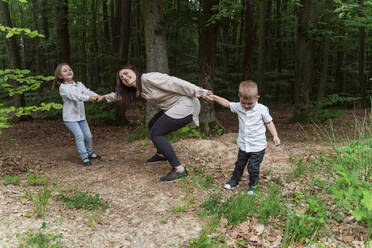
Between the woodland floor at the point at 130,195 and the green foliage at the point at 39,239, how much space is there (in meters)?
0.07

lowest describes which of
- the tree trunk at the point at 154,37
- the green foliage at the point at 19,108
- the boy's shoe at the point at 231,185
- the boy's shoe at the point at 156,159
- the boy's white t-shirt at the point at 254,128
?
the boy's shoe at the point at 156,159

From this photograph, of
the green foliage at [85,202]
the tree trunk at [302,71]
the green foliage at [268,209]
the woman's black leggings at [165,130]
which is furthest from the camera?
the tree trunk at [302,71]

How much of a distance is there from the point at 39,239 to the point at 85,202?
945 millimetres

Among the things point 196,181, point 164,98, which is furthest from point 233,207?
point 164,98

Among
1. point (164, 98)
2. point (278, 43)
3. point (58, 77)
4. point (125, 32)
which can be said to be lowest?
point (164, 98)

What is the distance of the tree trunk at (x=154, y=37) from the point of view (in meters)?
7.15

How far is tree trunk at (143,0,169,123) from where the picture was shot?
23.5 feet

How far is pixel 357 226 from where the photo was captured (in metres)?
2.92

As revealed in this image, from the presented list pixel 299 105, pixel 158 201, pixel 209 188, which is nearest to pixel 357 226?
pixel 209 188

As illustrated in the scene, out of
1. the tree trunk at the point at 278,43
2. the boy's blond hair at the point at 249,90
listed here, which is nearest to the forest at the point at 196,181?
the boy's blond hair at the point at 249,90

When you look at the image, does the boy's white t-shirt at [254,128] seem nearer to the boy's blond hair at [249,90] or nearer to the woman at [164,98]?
the boy's blond hair at [249,90]

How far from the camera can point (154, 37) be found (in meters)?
7.27

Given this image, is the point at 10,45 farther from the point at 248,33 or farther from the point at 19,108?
the point at 248,33

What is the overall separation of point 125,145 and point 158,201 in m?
3.94
